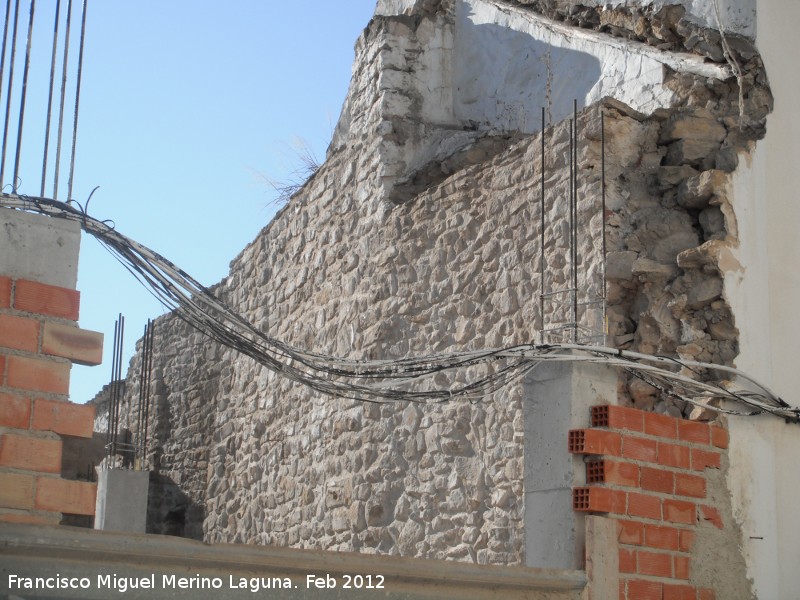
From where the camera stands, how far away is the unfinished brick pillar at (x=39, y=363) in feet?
11.9

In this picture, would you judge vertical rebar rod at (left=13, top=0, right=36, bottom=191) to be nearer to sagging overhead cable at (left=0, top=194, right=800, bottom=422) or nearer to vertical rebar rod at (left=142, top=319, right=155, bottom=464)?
sagging overhead cable at (left=0, top=194, right=800, bottom=422)

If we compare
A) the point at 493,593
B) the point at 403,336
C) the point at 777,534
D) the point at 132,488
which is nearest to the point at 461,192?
the point at 403,336

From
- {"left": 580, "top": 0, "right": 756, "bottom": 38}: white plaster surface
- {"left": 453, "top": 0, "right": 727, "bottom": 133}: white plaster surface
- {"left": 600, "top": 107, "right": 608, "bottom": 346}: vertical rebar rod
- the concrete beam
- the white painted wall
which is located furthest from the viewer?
{"left": 453, "top": 0, "right": 727, "bottom": 133}: white plaster surface

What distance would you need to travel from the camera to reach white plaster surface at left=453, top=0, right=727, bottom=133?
268 inches

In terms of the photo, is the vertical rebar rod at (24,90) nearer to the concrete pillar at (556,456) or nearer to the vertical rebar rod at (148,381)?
the concrete pillar at (556,456)

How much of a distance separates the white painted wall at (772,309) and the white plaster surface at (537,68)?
41 centimetres

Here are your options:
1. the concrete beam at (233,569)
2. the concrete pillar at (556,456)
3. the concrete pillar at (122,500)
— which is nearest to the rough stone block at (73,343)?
the concrete beam at (233,569)

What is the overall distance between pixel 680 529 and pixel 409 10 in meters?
5.87

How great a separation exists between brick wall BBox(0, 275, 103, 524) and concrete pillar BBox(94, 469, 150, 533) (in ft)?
27.6

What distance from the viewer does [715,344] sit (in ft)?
17.8

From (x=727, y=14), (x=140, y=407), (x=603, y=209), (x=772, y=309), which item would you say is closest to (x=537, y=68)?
(x=727, y=14)

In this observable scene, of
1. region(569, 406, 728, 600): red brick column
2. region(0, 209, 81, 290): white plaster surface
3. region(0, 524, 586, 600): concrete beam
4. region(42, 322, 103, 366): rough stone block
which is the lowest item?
region(0, 524, 586, 600): concrete beam

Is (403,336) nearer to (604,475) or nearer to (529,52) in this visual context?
(529,52)

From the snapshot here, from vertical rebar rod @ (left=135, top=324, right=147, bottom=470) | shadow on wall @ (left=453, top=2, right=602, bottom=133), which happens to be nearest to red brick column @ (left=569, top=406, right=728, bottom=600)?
shadow on wall @ (left=453, top=2, right=602, bottom=133)
